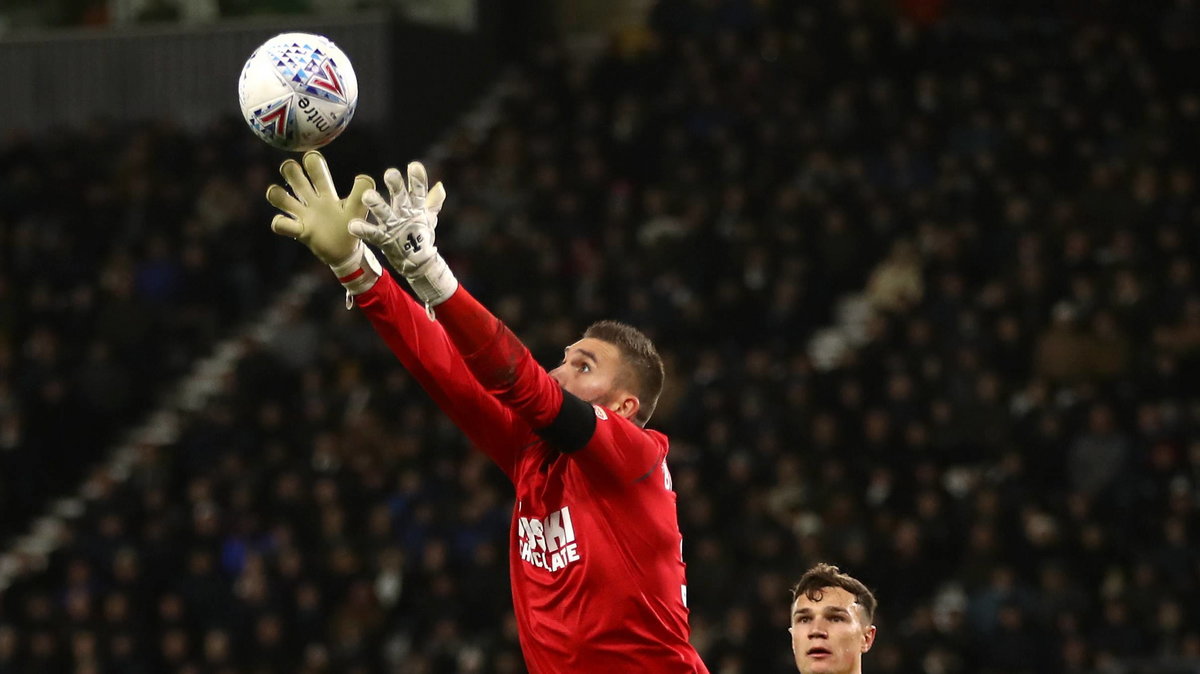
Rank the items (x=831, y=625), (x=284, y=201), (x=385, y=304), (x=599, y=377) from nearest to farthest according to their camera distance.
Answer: (x=284, y=201), (x=385, y=304), (x=599, y=377), (x=831, y=625)

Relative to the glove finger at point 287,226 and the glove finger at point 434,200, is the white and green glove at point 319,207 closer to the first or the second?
the glove finger at point 287,226

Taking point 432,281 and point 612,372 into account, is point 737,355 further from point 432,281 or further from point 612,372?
point 432,281

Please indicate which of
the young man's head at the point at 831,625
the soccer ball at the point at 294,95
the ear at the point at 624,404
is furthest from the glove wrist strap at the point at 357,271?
the young man's head at the point at 831,625

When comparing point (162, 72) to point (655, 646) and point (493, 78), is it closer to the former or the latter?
point (493, 78)

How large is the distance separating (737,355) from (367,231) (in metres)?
11.3

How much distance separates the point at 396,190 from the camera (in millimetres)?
5191

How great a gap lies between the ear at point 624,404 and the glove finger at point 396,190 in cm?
116

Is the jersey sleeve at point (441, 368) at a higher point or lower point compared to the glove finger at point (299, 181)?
lower

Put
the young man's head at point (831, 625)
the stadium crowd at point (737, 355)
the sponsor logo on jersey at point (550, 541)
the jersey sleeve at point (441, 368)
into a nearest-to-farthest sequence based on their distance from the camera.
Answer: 1. the jersey sleeve at point (441, 368)
2. the sponsor logo on jersey at point (550, 541)
3. the young man's head at point (831, 625)
4. the stadium crowd at point (737, 355)

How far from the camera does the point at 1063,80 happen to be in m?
18.2

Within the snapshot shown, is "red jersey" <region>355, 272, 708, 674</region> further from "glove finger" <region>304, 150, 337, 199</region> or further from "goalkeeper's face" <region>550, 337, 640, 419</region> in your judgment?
"glove finger" <region>304, 150, 337, 199</region>

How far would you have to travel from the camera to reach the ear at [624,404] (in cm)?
604

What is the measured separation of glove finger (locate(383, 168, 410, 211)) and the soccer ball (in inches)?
31.7

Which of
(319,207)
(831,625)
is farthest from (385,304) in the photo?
(831,625)
